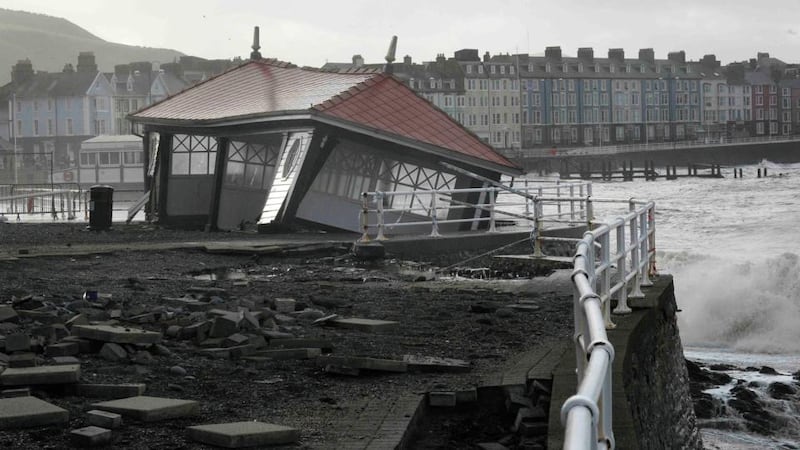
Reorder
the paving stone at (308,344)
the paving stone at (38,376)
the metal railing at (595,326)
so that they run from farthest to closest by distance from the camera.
Answer: the paving stone at (308,344)
the paving stone at (38,376)
the metal railing at (595,326)

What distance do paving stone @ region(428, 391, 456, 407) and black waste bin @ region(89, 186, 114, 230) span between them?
85.7 feet

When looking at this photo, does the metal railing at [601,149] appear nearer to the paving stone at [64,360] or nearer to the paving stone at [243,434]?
the paving stone at [64,360]

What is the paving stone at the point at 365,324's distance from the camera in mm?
12312

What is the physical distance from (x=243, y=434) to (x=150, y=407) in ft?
3.11

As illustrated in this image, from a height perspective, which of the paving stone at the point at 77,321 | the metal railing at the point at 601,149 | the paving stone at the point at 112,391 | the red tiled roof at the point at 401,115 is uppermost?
the metal railing at the point at 601,149

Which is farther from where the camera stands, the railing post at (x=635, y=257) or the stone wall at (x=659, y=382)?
the railing post at (x=635, y=257)

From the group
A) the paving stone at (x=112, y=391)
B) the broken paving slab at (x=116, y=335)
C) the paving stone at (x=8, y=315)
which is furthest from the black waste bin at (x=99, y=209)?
the paving stone at (x=112, y=391)

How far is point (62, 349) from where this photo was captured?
973cm

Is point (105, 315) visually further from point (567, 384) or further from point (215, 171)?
point (215, 171)

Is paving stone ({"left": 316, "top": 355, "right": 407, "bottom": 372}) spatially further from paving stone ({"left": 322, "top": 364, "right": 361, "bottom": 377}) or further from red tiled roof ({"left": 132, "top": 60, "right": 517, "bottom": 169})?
red tiled roof ({"left": 132, "top": 60, "right": 517, "bottom": 169})

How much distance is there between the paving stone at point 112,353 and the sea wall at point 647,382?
10.9 feet

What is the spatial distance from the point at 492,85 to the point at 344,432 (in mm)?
167509

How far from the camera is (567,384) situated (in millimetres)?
7844

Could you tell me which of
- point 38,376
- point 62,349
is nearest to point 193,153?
point 62,349
